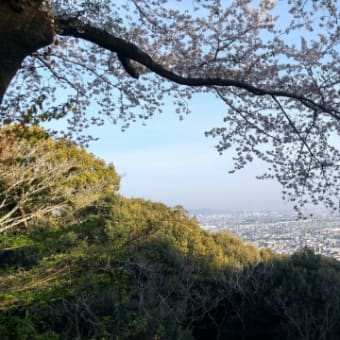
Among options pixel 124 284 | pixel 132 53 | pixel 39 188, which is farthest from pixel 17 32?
pixel 39 188

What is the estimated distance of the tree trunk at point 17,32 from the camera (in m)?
2.35

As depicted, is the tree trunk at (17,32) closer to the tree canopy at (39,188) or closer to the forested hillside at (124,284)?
the forested hillside at (124,284)

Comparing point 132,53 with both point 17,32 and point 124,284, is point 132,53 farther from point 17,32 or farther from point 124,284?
point 124,284

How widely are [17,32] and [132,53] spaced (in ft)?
4.26

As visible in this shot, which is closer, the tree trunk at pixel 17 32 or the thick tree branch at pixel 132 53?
the tree trunk at pixel 17 32

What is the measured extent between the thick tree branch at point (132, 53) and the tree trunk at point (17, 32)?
0.75 m

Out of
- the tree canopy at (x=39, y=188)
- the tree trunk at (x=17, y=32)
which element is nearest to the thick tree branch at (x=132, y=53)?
the tree trunk at (x=17, y=32)

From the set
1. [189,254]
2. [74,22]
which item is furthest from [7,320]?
[189,254]

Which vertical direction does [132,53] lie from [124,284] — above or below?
above

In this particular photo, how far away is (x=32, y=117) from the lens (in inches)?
152

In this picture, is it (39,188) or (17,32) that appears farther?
(39,188)

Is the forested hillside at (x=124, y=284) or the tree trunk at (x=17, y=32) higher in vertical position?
the tree trunk at (x=17, y=32)

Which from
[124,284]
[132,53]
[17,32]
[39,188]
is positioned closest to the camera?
[17,32]

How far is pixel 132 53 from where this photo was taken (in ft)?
11.7
